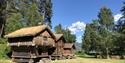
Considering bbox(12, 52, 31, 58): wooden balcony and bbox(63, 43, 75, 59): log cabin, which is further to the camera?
bbox(63, 43, 75, 59): log cabin

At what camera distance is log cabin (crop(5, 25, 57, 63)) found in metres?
53.2

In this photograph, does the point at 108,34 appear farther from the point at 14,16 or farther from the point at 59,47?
the point at 14,16

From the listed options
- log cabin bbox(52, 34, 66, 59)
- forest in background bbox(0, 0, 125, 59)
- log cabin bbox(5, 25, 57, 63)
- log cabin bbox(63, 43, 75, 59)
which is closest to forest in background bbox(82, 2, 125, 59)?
forest in background bbox(0, 0, 125, 59)

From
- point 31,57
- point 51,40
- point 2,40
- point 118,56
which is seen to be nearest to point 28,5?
point 2,40

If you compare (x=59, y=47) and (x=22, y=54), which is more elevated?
(x=59, y=47)

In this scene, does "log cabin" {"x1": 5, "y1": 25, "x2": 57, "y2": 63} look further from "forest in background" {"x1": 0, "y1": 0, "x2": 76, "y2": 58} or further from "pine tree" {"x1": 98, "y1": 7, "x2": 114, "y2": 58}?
"pine tree" {"x1": 98, "y1": 7, "x2": 114, "y2": 58}

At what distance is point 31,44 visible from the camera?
52688 millimetres

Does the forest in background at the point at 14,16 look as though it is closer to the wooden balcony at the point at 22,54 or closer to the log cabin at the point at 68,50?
the wooden balcony at the point at 22,54

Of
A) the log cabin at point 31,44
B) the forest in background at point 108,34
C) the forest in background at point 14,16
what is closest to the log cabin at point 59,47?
the log cabin at point 31,44

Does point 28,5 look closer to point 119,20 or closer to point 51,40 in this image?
point 51,40

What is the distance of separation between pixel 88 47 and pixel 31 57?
52471 millimetres

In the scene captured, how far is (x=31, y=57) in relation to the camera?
173 feet

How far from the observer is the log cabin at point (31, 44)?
53.2 metres

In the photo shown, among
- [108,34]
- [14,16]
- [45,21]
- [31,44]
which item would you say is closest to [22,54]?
[31,44]
